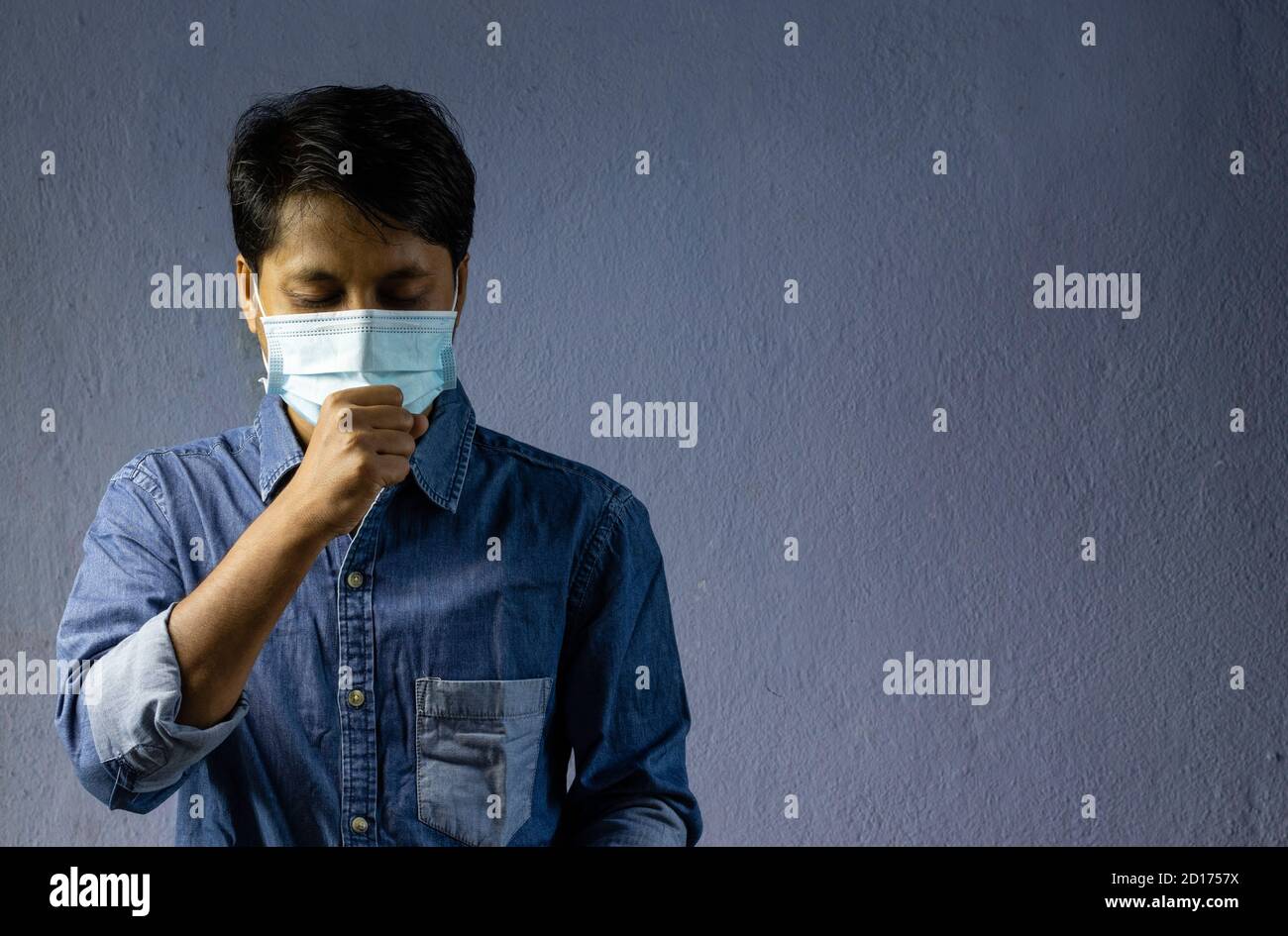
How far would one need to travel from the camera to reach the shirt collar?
85 centimetres

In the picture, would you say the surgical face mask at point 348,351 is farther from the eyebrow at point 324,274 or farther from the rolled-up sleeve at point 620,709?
the rolled-up sleeve at point 620,709

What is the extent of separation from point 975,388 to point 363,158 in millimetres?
692

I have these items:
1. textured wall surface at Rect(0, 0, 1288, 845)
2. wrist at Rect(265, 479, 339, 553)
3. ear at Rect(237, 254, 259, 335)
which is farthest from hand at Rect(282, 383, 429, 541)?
textured wall surface at Rect(0, 0, 1288, 845)

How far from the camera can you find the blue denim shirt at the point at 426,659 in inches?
32.1

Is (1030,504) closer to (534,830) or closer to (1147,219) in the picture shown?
(1147,219)

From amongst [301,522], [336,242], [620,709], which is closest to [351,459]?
[301,522]

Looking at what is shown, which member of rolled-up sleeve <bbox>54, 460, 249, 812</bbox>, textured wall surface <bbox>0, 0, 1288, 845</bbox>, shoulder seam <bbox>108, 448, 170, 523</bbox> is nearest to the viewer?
rolled-up sleeve <bbox>54, 460, 249, 812</bbox>

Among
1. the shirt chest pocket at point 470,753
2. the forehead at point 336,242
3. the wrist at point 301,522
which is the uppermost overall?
the forehead at point 336,242

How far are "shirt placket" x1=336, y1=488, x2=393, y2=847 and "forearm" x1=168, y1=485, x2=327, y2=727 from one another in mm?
87

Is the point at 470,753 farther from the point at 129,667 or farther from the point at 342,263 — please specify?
the point at 342,263

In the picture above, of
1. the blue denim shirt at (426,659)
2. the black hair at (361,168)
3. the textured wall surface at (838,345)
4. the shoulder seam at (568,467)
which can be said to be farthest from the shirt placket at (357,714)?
the textured wall surface at (838,345)

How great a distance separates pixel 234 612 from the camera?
73 centimetres

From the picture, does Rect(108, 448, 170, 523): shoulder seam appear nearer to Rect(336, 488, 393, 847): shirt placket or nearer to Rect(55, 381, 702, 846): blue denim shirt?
Rect(55, 381, 702, 846): blue denim shirt
